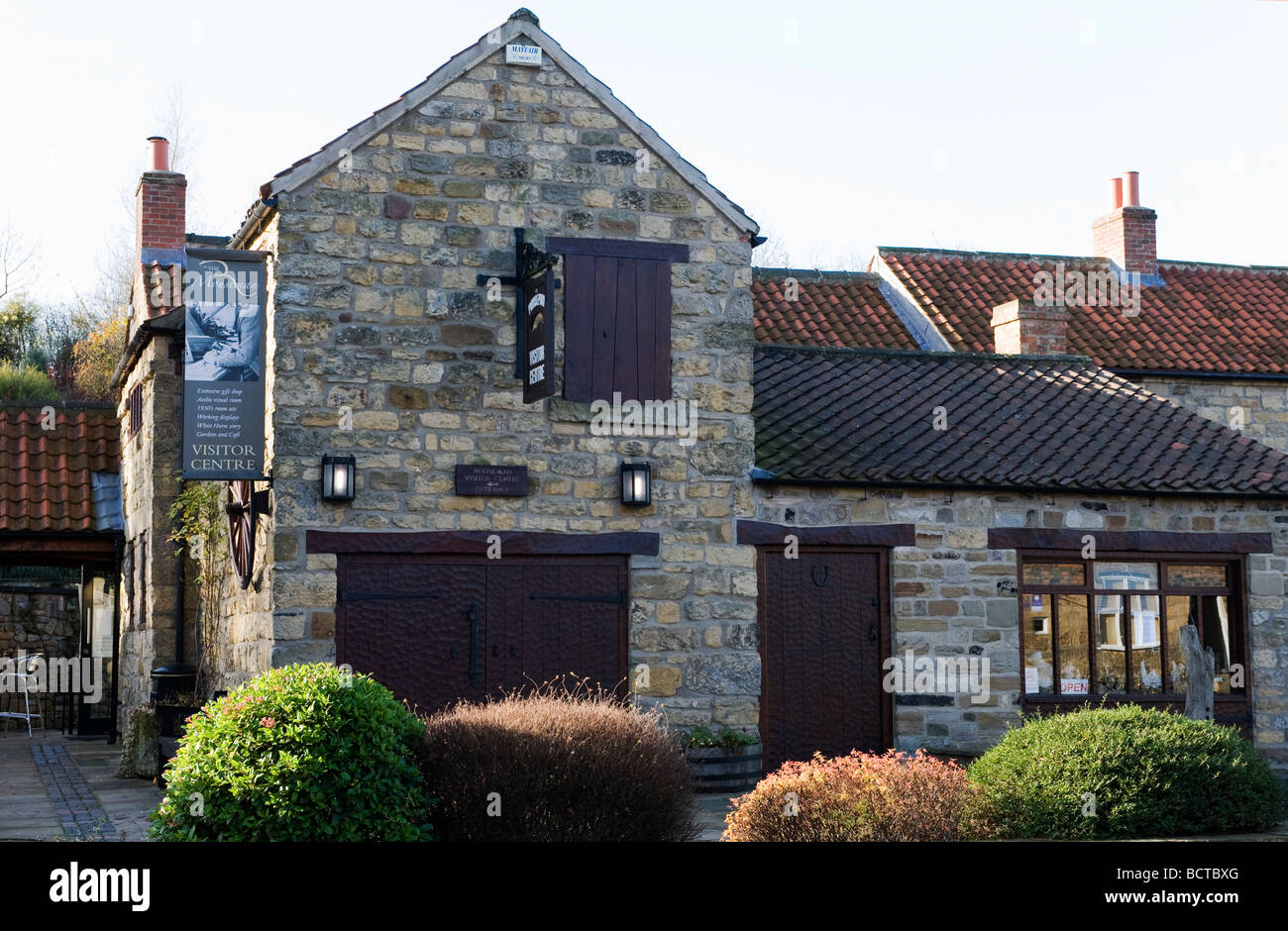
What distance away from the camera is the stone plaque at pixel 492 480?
12.1m

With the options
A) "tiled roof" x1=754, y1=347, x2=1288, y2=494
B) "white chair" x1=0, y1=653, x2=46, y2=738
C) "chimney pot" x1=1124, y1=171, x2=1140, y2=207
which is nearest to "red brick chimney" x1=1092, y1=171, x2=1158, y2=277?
"chimney pot" x1=1124, y1=171, x2=1140, y2=207

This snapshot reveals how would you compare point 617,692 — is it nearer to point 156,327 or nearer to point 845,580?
point 845,580

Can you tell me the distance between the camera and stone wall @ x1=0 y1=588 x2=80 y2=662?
22.6 meters

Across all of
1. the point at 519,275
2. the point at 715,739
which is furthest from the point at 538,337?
the point at 715,739

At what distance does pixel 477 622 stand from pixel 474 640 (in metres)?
0.15

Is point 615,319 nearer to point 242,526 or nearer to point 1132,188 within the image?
point 242,526

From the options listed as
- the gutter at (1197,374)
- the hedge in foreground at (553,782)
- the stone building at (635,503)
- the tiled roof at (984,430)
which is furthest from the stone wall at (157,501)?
the gutter at (1197,374)

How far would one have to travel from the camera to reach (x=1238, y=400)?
66.1ft

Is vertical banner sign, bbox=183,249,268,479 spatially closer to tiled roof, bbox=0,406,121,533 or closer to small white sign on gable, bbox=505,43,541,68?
small white sign on gable, bbox=505,43,541,68

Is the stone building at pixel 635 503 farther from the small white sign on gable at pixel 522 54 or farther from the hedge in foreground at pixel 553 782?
the hedge in foreground at pixel 553 782

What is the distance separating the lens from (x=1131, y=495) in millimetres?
13961

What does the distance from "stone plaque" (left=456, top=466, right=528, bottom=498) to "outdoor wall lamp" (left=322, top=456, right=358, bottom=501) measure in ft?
3.00
